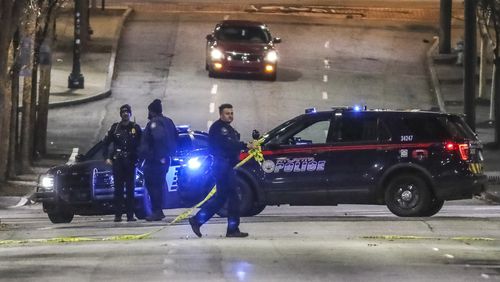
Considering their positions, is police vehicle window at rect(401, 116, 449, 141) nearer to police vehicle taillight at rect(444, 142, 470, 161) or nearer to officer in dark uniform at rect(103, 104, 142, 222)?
police vehicle taillight at rect(444, 142, 470, 161)

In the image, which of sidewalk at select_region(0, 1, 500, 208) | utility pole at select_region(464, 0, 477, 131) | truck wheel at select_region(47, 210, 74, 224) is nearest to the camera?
truck wheel at select_region(47, 210, 74, 224)

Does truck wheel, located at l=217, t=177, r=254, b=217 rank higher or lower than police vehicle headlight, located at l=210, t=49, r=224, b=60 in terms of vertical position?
lower

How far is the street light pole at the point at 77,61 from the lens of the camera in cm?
3778

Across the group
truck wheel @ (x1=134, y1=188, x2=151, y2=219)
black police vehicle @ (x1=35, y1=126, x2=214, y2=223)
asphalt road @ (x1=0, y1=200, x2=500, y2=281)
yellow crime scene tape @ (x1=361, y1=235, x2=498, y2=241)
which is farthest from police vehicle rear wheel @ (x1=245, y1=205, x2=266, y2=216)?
yellow crime scene tape @ (x1=361, y1=235, x2=498, y2=241)

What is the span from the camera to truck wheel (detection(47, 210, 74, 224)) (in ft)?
60.5

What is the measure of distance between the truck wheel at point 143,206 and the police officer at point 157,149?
575mm

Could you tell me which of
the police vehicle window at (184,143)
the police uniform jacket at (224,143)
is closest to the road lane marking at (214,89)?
the police vehicle window at (184,143)

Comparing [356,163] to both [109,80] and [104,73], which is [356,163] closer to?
[109,80]

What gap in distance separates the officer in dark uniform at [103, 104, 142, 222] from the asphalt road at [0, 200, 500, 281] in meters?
0.39

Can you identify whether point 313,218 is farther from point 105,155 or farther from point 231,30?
point 231,30

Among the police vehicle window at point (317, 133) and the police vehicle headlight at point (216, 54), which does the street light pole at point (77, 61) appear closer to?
the police vehicle headlight at point (216, 54)

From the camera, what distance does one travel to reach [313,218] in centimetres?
1800

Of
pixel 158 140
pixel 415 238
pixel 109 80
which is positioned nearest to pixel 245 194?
pixel 158 140

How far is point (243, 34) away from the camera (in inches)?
1537
